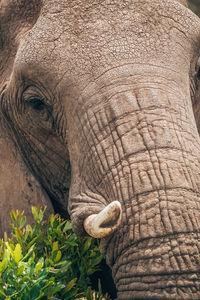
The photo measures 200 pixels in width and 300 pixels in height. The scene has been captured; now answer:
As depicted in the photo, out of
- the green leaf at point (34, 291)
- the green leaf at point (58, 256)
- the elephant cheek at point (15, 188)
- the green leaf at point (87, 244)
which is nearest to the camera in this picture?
the green leaf at point (34, 291)

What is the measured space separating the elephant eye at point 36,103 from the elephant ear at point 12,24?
0.31 meters

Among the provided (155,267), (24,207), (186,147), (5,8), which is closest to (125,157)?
(186,147)

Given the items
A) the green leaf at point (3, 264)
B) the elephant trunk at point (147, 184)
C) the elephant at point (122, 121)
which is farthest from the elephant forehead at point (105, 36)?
the green leaf at point (3, 264)

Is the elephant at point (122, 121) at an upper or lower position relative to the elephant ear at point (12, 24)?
lower

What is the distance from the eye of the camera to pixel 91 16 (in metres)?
2.25

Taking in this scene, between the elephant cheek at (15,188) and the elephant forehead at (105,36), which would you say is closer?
the elephant forehead at (105,36)

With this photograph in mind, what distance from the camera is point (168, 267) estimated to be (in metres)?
1.80

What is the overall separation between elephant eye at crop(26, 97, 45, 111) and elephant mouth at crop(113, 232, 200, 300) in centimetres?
90

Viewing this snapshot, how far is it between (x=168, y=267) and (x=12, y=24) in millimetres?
1459

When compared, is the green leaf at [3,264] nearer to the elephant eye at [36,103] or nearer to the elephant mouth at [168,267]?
the elephant mouth at [168,267]

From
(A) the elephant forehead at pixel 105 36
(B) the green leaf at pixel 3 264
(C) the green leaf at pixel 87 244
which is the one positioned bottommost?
(C) the green leaf at pixel 87 244

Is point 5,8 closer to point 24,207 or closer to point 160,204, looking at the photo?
point 24,207

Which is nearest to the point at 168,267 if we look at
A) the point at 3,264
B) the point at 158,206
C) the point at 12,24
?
the point at 158,206

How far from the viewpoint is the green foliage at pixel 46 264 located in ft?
6.18
